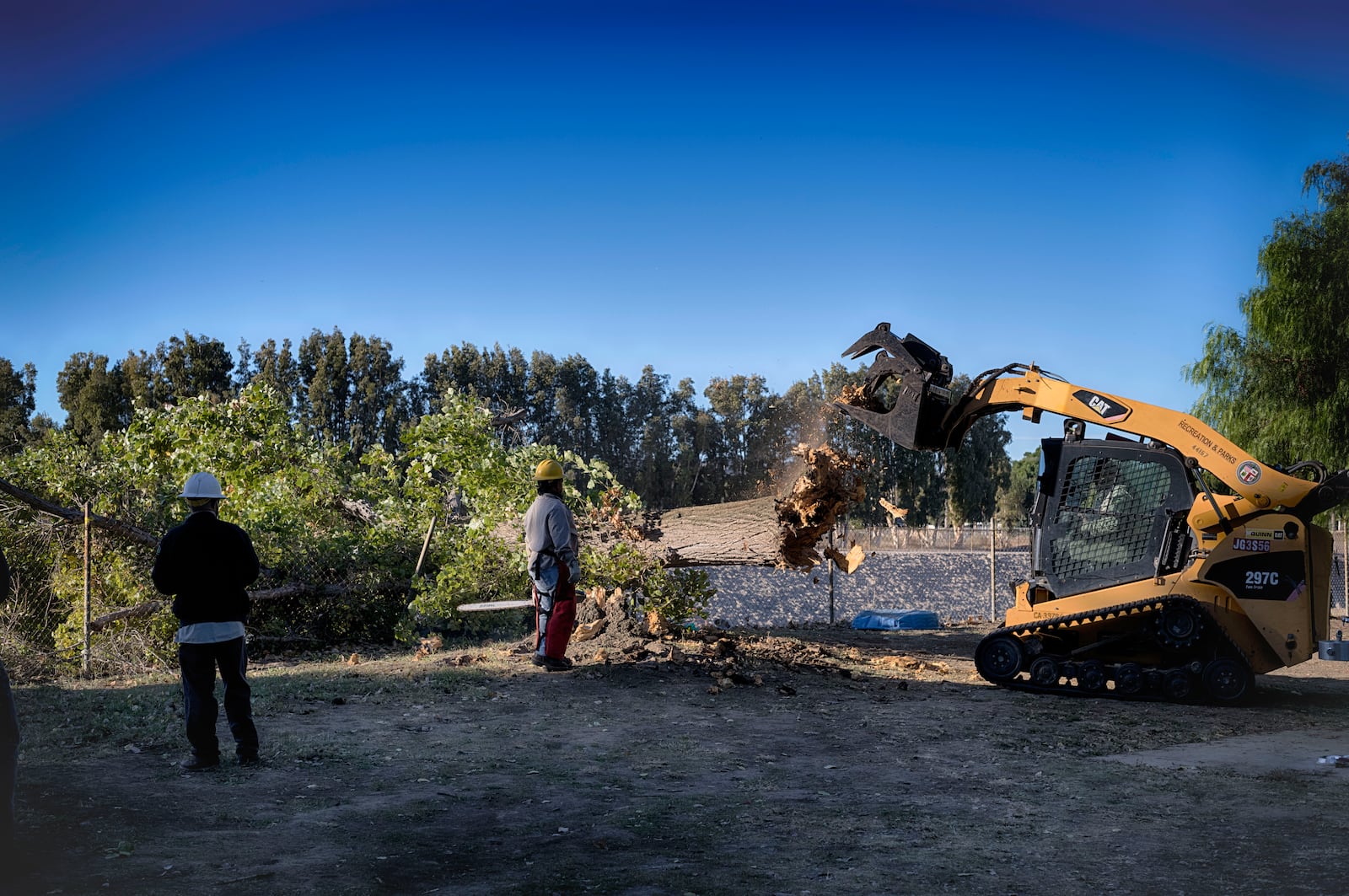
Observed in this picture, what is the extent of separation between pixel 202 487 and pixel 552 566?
3697 millimetres

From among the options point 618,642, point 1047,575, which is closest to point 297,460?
point 618,642

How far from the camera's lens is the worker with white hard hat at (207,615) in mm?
5848

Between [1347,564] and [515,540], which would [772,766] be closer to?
[515,540]

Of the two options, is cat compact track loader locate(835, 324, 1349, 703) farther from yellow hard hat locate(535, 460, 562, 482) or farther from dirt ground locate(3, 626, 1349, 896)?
yellow hard hat locate(535, 460, 562, 482)

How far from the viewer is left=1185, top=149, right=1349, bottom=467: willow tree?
1766cm

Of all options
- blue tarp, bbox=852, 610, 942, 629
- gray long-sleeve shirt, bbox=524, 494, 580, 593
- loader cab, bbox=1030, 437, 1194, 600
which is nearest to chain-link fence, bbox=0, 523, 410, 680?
gray long-sleeve shirt, bbox=524, 494, 580, 593

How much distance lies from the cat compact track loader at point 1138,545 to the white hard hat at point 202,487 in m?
6.38

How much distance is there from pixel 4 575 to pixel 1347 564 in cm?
1904

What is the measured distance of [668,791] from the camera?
5738mm

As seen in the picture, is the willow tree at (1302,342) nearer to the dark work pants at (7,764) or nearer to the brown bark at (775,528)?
the brown bark at (775,528)

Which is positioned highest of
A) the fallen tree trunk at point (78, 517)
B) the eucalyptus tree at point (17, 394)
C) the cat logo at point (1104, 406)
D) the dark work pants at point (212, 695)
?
the eucalyptus tree at point (17, 394)

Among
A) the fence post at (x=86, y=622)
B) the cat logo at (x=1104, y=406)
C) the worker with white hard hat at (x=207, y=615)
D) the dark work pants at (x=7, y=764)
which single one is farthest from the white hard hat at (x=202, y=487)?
the cat logo at (x=1104, y=406)

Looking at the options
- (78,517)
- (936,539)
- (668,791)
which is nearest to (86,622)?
(78,517)

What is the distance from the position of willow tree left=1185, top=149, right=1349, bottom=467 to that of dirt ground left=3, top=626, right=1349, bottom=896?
987cm
